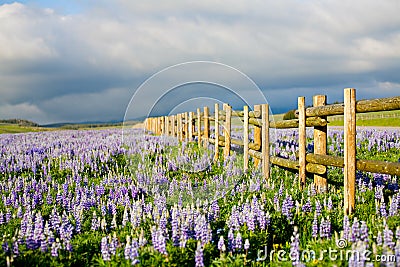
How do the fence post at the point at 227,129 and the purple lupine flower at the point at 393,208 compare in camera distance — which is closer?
the purple lupine flower at the point at 393,208

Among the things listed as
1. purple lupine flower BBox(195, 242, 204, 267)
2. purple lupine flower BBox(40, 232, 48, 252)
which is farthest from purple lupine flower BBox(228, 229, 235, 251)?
purple lupine flower BBox(40, 232, 48, 252)

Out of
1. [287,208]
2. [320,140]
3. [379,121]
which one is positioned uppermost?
[379,121]

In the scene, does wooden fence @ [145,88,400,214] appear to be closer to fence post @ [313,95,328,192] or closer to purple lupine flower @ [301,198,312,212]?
fence post @ [313,95,328,192]

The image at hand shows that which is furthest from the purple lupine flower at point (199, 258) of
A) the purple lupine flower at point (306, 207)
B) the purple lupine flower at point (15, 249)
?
the purple lupine flower at point (306, 207)

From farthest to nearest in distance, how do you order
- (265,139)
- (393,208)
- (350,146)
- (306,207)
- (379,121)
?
1. (379,121)
2. (265,139)
3. (350,146)
4. (306,207)
5. (393,208)

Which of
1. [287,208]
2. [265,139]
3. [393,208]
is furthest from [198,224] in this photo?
[265,139]

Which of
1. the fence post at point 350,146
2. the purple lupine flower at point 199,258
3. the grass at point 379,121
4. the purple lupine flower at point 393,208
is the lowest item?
the purple lupine flower at point 199,258

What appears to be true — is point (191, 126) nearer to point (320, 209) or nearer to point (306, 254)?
point (320, 209)

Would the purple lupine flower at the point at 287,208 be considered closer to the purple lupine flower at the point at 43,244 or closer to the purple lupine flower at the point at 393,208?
the purple lupine flower at the point at 393,208

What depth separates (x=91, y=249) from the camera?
236 inches

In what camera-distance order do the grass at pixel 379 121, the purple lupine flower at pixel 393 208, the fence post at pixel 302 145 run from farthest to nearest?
the grass at pixel 379 121
the fence post at pixel 302 145
the purple lupine flower at pixel 393 208

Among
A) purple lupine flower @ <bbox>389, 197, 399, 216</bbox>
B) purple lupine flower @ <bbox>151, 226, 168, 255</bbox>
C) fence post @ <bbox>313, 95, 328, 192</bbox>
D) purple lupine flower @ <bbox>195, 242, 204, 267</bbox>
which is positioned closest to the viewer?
purple lupine flower @ <bbox>195, 242, 204, 267</bbox>

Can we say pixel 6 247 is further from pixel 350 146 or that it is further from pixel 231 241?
pixel 350 146

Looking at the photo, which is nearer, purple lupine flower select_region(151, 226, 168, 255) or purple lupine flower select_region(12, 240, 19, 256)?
purple lupine flower select_region(151, 226, 168, 255)
